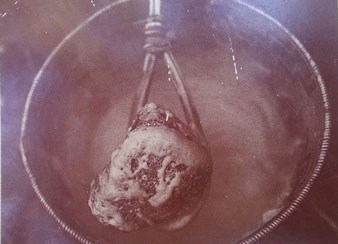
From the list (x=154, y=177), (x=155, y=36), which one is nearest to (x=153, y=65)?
(x=155, y=36)

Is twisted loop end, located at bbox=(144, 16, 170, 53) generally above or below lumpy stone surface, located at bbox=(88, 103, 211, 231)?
above

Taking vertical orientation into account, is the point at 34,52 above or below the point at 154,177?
above

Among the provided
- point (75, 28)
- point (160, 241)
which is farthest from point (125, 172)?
point (75, 28)

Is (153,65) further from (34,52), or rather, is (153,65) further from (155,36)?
(34,52)

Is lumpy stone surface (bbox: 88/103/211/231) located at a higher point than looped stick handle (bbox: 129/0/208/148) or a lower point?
lower

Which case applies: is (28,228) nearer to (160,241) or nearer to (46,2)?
(160,241)
